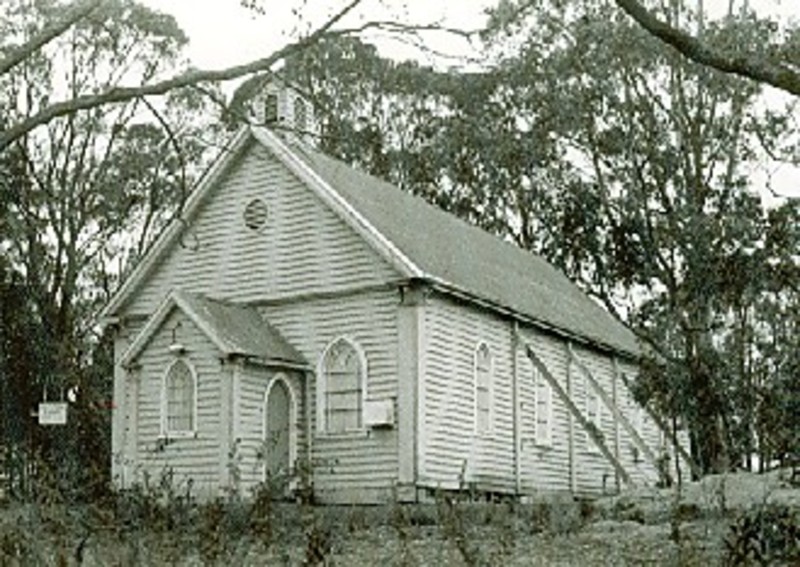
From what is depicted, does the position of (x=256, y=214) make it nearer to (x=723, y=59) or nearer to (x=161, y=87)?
(x=161, y=87)

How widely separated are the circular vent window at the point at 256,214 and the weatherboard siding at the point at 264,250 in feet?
0.30

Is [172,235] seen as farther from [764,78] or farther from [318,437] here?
[764,78]

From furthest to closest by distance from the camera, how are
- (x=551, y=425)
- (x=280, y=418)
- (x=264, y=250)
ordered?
(x=551, y=425) → (x=264, y=250) → (x=280, y=418)

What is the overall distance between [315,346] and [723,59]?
531 inches

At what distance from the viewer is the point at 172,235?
88.1ft

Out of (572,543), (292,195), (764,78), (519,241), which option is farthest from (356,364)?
(519,241)

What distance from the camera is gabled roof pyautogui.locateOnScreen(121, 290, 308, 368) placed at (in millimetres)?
23672

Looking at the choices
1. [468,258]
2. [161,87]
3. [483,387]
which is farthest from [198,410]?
[161,87]

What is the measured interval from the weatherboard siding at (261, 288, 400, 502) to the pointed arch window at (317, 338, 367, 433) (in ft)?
0.41

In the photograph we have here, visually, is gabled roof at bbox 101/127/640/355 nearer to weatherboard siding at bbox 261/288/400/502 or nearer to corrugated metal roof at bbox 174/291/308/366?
weatherboard siding at bbox 261/288/400/502

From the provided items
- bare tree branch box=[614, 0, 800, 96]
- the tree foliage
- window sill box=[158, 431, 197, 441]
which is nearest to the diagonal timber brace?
the tree foliage

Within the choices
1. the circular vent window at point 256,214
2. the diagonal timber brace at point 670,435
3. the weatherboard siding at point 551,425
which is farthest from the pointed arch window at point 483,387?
the circular vent window at point 256,214

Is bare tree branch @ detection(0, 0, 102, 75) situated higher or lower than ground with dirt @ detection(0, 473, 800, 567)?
higher

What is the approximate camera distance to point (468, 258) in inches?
1137
